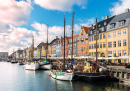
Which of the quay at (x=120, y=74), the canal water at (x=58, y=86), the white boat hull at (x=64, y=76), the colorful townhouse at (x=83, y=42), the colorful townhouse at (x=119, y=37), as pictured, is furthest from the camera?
the colorful townhouse at (x=83, y=42)

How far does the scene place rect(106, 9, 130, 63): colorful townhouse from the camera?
4536 centimetres

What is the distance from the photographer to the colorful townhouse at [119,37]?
1786 inches

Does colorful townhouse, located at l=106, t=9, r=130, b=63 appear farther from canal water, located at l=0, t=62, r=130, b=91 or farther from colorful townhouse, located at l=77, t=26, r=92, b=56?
canal water, located at l=0, t=62, r=130, b=91

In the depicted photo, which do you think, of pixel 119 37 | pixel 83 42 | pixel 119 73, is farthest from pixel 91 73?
pixel 83 42

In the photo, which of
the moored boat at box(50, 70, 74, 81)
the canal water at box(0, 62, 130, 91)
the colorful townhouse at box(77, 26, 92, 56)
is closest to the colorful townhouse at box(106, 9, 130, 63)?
the colorful townhouse at box(77, 26, 92, 56)

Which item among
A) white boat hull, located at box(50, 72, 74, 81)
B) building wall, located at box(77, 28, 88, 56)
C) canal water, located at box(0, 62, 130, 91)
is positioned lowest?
canal water, located at box(0, 62, 130, 91)

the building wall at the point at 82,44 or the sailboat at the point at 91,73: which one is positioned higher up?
the building wall at the point at 82,44

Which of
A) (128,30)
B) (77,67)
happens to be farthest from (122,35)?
(77,67)

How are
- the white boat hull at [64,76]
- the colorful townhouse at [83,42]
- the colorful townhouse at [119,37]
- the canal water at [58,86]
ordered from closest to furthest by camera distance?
1. the canal water at [58,86]
2. the white boat hull at [64,76]
3. the colorful townhouse at [119,37]
4. the colorful townhouse at [83,42]

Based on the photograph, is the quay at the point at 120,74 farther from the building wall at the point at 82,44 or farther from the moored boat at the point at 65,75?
the building wall at the point at 82,44

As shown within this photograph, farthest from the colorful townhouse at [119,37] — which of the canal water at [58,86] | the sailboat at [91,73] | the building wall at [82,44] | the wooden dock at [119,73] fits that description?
the canal water at [58,86]

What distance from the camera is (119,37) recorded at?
48.6 metres

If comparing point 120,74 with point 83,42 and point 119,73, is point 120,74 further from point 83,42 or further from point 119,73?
point 83,42

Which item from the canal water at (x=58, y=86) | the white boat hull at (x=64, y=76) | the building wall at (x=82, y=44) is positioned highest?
the building wall at (x=82, y=44)
